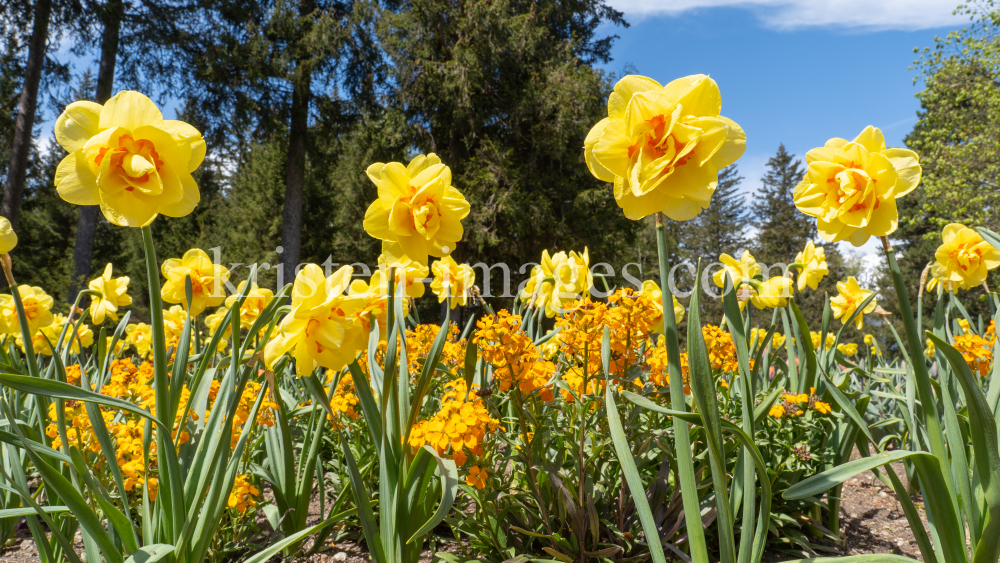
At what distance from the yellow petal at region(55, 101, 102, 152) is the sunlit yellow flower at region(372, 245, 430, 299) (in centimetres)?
67

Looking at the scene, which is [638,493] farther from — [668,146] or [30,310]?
[30,310]

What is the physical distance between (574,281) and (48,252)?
23030 millimetres

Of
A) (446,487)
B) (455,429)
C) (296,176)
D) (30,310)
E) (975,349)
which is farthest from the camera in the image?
(296,176)

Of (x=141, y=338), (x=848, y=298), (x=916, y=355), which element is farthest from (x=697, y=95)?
(x=141, y=338)

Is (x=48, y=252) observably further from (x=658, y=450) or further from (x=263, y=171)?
(x=658, y=450)

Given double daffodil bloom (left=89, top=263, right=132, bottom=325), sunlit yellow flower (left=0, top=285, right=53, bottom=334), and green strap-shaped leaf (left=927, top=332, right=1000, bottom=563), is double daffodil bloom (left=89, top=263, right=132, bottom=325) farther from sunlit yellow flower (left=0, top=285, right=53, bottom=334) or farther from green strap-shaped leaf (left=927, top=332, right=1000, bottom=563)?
green strap-shaped leaf (left=927, top=332, right=1000, bottom=563)

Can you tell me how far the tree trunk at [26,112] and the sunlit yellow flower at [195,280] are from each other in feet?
27.7

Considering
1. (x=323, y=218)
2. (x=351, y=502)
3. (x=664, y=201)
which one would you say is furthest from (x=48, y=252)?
(x=664, y=201)

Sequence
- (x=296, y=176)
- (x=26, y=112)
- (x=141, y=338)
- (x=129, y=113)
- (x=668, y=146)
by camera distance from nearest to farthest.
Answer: (x=668, y=146) < (x=129, y=113) < (x=141, y=338) < (x=26, y=112) < (x=296, y=176)

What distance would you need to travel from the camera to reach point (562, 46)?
583 inches

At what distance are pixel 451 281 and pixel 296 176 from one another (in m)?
9.28

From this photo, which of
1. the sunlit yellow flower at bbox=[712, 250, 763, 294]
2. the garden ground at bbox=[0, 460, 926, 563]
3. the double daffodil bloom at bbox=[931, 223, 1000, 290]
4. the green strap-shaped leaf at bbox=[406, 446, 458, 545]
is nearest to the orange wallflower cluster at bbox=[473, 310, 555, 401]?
the green strap-shaped leaf at bbox=[406, 446, 458, 545]

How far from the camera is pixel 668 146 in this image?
967 mm

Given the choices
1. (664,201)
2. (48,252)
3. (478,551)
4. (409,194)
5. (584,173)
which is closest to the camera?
(664,201)
